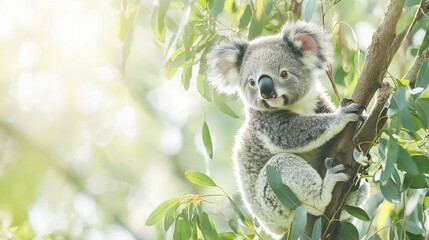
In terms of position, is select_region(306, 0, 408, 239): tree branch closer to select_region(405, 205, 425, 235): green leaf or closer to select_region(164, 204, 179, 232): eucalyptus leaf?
select_region(405, 205, 425, 235): green leaf

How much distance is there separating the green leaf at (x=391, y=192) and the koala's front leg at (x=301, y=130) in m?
0.35

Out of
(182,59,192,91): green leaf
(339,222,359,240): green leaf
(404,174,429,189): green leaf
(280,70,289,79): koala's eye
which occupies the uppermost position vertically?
(182,59,192,91): green leaf

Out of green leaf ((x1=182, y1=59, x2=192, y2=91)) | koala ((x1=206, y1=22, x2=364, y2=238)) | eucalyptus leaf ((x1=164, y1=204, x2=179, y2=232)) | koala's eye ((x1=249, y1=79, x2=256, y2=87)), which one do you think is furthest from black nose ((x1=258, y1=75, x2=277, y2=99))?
eucalyptus leaf ((x1=164, y1=204, x2=179, y2=232))

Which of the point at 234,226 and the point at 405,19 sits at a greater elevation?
the point at 405,19

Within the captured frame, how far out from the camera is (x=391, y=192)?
8.04 ft

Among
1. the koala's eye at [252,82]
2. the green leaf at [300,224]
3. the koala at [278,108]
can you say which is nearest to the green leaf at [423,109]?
the green leaf at [300,224]

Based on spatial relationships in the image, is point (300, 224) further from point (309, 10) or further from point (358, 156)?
point (309, 10)

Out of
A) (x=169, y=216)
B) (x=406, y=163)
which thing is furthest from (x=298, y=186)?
(x=406, y=163)

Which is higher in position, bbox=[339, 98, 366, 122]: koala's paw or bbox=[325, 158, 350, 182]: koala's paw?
bbox=[339, 98, 366, 122]: koala's paw

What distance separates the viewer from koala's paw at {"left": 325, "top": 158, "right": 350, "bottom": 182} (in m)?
2.69

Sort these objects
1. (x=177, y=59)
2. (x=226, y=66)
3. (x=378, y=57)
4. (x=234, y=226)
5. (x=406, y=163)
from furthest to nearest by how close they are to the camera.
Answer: (x=226, y=66), (x=177, y=59), (x=234, y=226), (x=378, y=57), (x=406, y=163)

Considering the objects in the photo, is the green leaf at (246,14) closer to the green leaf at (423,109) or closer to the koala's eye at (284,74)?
the koala's eye at (284,74)

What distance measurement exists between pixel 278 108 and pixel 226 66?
40 cm

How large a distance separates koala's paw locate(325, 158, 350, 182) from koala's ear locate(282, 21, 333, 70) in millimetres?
738
